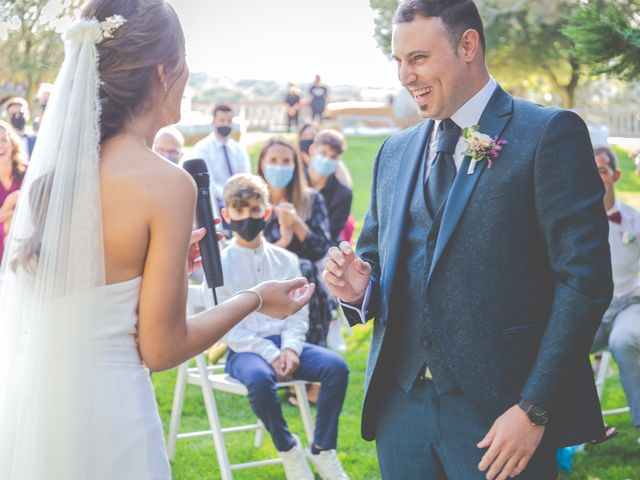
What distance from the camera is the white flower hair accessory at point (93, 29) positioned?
2699mm

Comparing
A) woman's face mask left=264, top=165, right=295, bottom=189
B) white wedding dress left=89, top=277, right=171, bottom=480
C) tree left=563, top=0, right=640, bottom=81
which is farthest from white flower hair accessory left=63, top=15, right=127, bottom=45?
woman's face mask left=264, top=165, right=295, bottom=189

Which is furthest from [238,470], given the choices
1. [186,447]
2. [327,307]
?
[327,307]

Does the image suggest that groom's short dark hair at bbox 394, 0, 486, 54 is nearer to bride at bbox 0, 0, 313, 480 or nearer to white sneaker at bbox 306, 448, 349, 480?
bride at bbox 0, 0, 313, 480

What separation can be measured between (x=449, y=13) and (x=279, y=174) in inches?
195

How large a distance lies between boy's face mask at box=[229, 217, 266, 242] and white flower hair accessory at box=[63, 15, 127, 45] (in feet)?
11.3

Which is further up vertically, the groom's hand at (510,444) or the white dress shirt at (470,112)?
the white dress shirt at (470,112)

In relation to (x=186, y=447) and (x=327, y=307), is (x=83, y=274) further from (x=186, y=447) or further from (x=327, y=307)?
(x=327, y=307)

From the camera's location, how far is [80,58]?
9.02 feet

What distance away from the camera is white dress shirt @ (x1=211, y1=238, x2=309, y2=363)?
239 inches

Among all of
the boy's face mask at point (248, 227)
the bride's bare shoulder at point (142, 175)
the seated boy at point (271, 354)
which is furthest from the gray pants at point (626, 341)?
the bride's bare shoulder at point (142, 175)

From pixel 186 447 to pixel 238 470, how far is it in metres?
0.72

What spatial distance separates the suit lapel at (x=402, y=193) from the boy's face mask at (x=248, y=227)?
2.99m

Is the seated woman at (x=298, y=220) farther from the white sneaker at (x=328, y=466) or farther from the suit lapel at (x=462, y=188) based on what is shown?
the suit lapel at (x=462, y=188)

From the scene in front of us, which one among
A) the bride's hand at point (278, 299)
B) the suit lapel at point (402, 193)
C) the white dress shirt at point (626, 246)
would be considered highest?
the suit lapel at point (402, 193)
